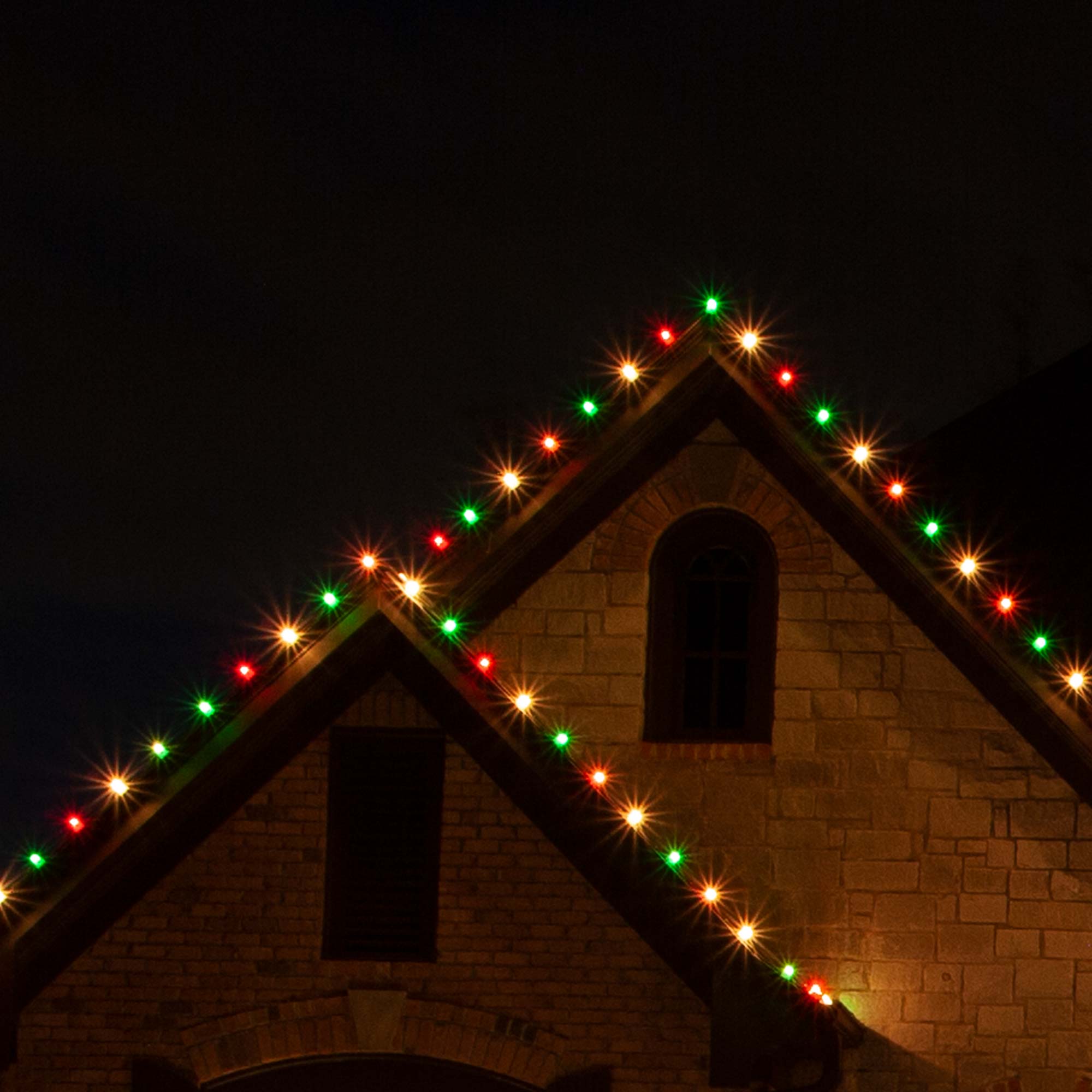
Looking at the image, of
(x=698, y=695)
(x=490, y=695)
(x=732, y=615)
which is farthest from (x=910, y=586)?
(x=490, y=695)

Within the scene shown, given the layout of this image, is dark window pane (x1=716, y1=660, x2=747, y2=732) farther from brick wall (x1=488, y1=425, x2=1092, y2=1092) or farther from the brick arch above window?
the brick arch above window

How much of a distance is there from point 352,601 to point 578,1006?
9.36 ft

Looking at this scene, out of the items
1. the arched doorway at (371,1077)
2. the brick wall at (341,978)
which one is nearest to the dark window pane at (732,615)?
the brick wall at (341,978)

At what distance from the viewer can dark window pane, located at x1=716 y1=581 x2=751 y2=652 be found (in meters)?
12.7

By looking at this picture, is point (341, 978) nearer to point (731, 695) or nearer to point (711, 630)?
point (731, 695)

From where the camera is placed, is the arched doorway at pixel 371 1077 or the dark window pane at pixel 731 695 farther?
the dark window pane at pixel 731 695

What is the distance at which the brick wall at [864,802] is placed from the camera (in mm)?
11758

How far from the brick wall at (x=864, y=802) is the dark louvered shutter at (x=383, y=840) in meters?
1.14

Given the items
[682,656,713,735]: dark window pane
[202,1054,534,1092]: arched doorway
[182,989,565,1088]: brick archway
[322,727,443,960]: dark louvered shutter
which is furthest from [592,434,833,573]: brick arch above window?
[202,1054,534,1092]: arched doorway

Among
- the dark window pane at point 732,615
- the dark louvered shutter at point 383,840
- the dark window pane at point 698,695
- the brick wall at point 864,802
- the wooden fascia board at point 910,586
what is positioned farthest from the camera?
the dark window pane at point 732,615

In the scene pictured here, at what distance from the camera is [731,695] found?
12.6m

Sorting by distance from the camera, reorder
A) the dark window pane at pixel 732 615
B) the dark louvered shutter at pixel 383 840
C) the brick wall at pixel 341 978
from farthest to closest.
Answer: the dark window pane at pixel 732 615 < the dark louvered shutter at pixel 383 840 < the brick wall at pixel 341 978

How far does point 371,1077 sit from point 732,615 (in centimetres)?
388

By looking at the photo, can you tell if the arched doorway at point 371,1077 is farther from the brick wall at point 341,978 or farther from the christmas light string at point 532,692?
the christmas light string at point 532,692
